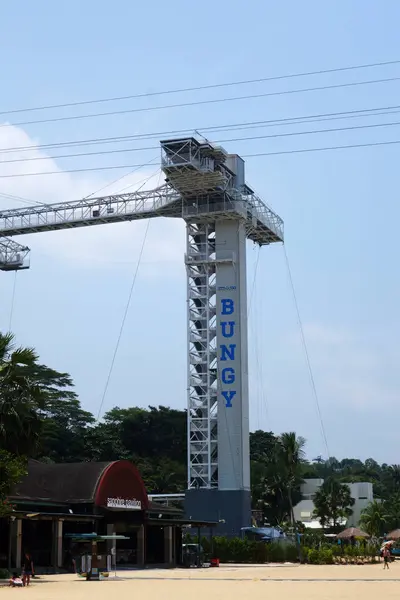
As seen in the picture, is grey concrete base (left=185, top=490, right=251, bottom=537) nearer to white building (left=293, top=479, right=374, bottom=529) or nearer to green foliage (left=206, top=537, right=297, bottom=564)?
green foliage (left=206, top=537, right=297, bottom=564)

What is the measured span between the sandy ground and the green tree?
57163mm

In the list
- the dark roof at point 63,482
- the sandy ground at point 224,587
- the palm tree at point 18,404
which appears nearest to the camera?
the sandy ground at point 224,587

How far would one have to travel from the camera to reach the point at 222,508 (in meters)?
73.5

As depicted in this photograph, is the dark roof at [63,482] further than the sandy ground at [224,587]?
Yes

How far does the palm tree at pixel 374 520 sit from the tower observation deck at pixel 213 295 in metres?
24.9

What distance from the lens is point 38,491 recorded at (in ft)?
165

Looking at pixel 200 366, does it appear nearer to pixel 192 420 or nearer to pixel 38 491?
pixel 192 420

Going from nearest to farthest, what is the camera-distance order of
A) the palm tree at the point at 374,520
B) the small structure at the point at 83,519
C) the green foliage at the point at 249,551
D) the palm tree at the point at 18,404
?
the palm tree at the point at 18,404, the small structure at the point at 83,519, the green foliage at the point at 249,551, the palm tree at the point at 374,520

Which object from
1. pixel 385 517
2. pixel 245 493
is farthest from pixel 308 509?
pixel 245 493

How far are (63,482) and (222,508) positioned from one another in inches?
945

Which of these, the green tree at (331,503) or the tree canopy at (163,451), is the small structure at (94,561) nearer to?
the tree canopy at (163,451)

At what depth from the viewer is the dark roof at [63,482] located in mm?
50125

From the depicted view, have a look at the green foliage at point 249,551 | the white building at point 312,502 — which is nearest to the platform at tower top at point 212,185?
the green foliage at point 249,551

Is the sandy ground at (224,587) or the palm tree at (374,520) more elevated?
A: the palm tree at (374,520)
